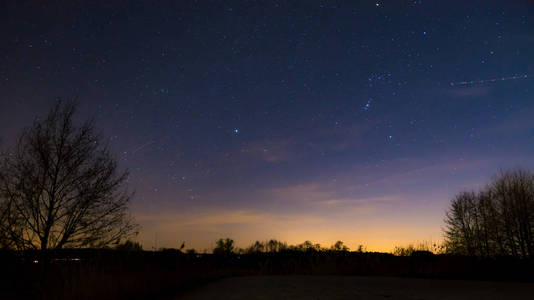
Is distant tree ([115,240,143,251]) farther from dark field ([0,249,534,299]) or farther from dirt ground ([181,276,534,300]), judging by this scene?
dirt ground ([181,276,534,300])

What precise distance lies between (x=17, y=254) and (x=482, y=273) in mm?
13891

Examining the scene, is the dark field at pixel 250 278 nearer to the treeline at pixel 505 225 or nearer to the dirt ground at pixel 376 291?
the dirt ground at pixel 376 291

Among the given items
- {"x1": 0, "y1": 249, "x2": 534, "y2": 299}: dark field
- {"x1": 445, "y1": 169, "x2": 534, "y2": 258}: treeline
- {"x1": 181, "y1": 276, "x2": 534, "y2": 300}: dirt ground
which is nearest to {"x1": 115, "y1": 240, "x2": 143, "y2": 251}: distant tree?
{"x1": 0, "y1": 249, "x2": 534, "y2": 299}: dark field

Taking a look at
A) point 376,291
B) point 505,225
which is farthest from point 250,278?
point 505,225

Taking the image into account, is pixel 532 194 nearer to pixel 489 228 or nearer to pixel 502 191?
pixel 502 191

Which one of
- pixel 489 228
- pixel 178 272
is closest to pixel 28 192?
pixel 178 272

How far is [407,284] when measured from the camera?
26.6ft

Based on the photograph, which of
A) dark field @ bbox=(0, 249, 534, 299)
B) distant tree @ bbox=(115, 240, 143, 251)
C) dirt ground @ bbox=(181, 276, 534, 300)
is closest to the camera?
dirt ground @ bbox=(181, 276, 534, 300)

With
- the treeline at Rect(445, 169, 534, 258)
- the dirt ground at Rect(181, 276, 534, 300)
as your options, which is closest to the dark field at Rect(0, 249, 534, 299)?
the dirt ground at Rect(181, 276, 534, 300)

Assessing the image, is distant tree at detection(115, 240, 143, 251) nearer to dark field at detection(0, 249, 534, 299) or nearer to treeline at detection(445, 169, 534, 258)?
dark field at detection(0, 249, 534, 299)

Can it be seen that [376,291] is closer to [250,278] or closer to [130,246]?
[250,278]

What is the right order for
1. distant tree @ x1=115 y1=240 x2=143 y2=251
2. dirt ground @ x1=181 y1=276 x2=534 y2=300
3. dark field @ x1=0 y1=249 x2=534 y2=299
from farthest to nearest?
distant tree @ x1=115 y1=240 x2=143 y2=251 → dark field @ x1=0 y1=249 x2=534 y2=299 → dirt ground @ x1=181 y1=276 x2=534 y2=300

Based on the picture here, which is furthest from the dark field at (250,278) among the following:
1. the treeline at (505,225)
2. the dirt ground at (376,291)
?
the treeline at (505,225)

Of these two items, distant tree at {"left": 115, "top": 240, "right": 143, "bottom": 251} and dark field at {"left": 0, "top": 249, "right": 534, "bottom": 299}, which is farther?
distant tree at {"left": 115, "top": 240, "right": 143, "bottom": 251}
